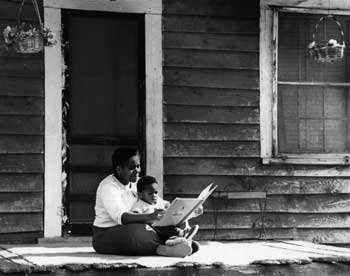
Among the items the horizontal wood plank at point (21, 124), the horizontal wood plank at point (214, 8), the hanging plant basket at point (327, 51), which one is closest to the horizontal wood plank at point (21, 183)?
the horizontal wood plank at point (21, 124)

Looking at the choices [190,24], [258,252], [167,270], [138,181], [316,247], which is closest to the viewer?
[167,270]

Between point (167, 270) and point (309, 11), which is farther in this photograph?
point (309, 11)

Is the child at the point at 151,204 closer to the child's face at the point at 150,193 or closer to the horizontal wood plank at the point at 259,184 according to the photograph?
the child's face at the point at 150,193

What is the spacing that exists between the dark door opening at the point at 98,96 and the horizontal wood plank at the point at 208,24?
544 mm

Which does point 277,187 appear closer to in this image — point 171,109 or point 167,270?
point 171,109

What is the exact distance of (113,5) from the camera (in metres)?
8.74

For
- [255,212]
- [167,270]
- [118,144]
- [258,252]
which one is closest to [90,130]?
[118,144]

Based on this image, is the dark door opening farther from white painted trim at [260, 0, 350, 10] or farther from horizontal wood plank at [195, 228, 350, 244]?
white painted trim at [260, 0, 350, 10]

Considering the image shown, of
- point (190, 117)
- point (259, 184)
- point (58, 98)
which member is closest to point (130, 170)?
point (58, 98)

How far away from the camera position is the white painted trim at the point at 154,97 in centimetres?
891

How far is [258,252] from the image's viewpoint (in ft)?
26.0

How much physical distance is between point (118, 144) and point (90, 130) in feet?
1.54

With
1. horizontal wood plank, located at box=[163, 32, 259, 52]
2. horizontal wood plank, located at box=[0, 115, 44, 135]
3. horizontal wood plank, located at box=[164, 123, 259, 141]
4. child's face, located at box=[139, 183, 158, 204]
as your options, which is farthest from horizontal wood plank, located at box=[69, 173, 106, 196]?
child's face, located at box=[139, 183, 158, 204]

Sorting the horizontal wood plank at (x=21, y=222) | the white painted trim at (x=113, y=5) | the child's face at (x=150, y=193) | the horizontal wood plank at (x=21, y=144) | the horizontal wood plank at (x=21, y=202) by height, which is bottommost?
the horizontal wood plank at (x=21, y=222)
